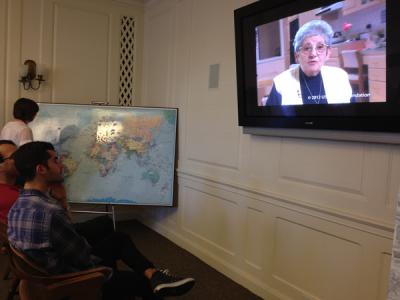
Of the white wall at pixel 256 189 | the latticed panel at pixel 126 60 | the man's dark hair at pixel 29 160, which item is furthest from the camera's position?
the latticed panel at pixel 126 60

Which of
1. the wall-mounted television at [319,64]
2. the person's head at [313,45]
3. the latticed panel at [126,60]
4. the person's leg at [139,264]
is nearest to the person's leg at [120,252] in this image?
the person's leg at [139,264]

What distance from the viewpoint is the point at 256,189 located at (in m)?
2.89

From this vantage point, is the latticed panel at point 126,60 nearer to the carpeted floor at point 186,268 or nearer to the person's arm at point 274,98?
the carpeted floor at point 186,268

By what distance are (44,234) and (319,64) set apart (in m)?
1.80

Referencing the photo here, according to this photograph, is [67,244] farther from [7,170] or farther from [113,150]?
[113,150]

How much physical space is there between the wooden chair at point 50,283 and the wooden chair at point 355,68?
1.67m

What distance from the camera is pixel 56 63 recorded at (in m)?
4.23

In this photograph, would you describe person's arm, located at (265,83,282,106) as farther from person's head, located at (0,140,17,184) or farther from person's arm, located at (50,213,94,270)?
person's head, located at (0,140,17,184)

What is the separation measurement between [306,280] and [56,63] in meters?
3.48

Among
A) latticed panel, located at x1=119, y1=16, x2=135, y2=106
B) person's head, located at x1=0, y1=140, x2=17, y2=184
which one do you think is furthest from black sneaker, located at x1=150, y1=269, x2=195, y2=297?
latticed panel, located at x1=119, y1=16, x2=135, y2=106

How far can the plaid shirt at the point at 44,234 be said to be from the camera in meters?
1.68

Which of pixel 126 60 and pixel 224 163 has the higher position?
pixel 126 60

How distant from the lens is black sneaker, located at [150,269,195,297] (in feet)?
6.27

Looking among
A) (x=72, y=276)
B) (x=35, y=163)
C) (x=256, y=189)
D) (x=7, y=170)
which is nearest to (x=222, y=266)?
(x=256, y=189)
